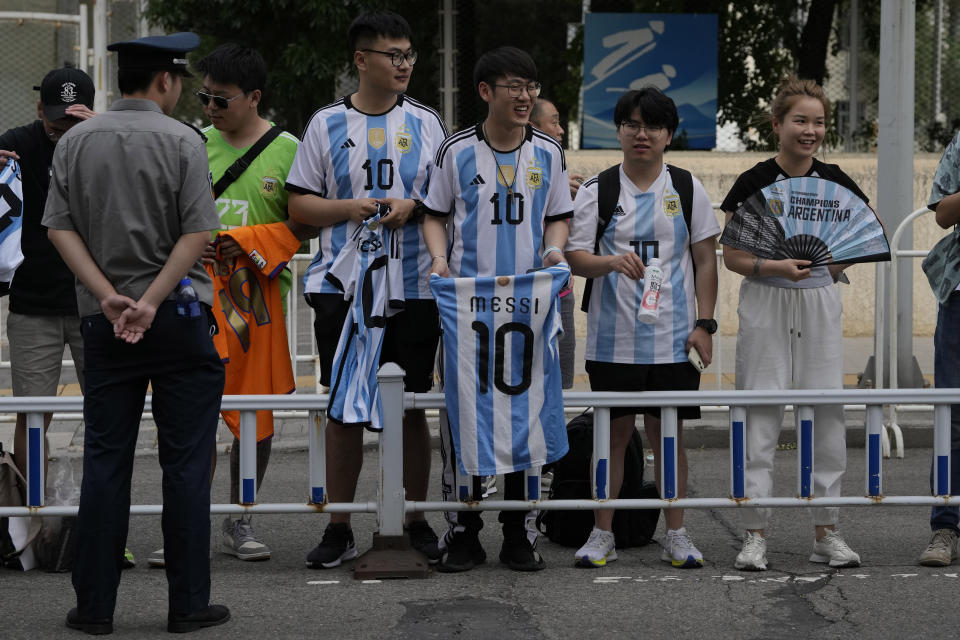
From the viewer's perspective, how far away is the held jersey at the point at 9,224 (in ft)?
18.3

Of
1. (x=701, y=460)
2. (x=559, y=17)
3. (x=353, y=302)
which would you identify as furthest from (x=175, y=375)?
(x=559, y=17)

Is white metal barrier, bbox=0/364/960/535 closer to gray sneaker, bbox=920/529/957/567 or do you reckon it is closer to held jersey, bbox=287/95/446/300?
gray sneaker, bbox=920/529/957/567

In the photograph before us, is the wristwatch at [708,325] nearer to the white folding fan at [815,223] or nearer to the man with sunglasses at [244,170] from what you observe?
the white folding fan at [815,223]

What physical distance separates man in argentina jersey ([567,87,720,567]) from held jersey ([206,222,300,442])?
121 cm

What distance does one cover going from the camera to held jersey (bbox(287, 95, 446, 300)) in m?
5.59

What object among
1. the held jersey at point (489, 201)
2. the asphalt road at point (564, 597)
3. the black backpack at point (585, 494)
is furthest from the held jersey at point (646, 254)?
the asphalt road at point (564, 597)

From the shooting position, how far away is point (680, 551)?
5.62 m

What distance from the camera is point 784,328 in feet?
18.5

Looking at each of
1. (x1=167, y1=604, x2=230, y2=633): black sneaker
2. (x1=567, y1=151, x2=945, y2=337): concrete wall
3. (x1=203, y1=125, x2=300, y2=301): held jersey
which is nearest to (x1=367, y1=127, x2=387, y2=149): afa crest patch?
(x1=203, y1=125, x2=300, y2=301): held jersey

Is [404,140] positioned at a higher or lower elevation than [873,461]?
higher

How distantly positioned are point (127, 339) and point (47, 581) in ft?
4.53

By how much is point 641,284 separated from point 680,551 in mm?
1080

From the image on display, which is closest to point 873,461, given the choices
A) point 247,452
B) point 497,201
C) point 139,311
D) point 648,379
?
point 648,379

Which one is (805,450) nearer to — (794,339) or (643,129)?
(794,339)
